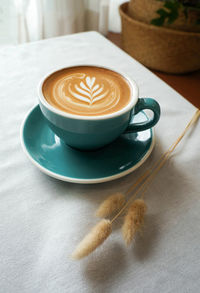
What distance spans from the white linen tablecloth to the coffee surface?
0.12 metres

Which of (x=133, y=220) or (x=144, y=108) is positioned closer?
(x=133, y=220)

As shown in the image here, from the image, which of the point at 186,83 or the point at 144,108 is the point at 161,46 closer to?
the point at 186,83

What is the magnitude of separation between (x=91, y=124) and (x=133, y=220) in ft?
0.53

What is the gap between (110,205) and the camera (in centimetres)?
41

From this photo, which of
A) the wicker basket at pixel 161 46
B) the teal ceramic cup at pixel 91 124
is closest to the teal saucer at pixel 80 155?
the teal ceramic cup at pixel 91 124

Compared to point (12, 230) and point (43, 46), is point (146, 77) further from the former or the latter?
point (12, 230)

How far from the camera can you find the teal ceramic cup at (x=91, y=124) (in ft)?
1.41

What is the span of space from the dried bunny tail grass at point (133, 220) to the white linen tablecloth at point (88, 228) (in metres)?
0.02

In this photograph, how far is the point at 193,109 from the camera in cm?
65

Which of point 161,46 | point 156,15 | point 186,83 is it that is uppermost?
point 156,15

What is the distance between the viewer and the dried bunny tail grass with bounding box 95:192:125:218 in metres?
0.41

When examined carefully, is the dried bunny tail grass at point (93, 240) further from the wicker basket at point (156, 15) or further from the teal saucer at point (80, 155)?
the wicker basket at point (156, 15)

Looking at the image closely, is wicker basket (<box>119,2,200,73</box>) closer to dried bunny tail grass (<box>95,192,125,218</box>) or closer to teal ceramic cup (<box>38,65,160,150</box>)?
teal ceramic cup (<box>38,65,160,150</box>)

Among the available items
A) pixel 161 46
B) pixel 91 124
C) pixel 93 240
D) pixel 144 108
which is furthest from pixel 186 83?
pixel 93 240
